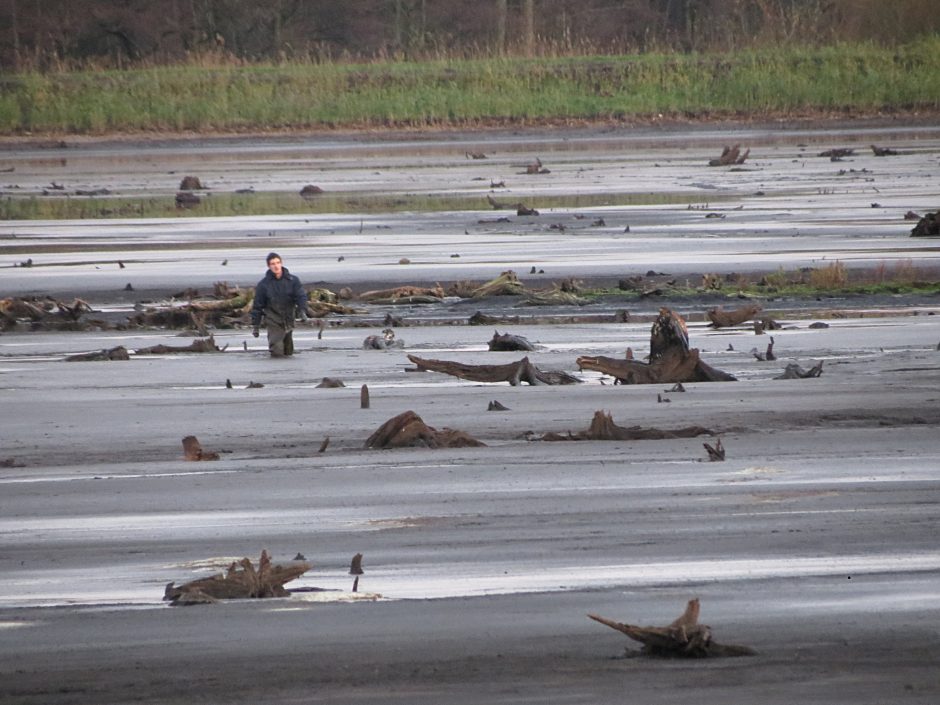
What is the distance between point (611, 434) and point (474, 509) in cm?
200

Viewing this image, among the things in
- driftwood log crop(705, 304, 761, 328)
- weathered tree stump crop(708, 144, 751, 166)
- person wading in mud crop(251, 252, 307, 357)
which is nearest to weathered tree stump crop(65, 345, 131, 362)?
person wading in mud crop(251, 252, 307, 357)

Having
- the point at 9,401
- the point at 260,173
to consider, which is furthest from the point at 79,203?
the point at 9,401

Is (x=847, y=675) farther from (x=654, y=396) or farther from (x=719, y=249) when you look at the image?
(x=719, y=249)

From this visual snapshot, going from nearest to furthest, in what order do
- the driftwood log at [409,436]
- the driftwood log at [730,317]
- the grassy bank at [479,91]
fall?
the driftwood log at [409,436] → the driftwood log at [730,317] → the grassy bank at [479,91]

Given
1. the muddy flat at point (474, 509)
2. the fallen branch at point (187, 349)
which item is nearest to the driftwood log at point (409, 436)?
the muddy flat at point (474, 509)

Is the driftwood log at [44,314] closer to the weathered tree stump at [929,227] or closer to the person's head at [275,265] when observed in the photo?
the person's head at [275,265]

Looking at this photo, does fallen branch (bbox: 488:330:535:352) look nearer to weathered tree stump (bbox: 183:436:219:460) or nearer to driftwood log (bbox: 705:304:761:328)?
driftwood log (bbox: 705:304:761:328)

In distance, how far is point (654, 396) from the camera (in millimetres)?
12531

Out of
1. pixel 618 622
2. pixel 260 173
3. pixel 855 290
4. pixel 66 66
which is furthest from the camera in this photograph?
pixel 66 66

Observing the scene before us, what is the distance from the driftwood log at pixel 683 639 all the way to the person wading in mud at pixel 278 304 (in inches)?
321

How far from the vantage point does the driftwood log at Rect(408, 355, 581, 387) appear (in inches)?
516

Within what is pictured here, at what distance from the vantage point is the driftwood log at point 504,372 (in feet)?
43.0

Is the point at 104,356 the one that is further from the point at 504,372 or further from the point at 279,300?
the point at 504,372

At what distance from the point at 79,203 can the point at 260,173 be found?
632cm
